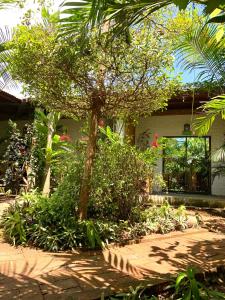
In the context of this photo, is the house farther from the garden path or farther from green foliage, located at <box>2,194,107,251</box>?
green foliage, located at <box>2,194,107,251</box>

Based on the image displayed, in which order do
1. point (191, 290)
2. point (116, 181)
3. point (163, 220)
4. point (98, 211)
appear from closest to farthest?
point (191, 290)
point (116, 181)
point (98, 211)
point (163, 220)

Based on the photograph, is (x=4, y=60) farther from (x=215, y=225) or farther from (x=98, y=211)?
(x=215, y=225)

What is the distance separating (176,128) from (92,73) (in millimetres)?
7450

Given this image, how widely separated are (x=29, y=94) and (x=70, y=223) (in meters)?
2.20

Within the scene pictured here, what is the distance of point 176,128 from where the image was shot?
11.8m

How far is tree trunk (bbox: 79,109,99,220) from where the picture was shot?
5180 millimetres

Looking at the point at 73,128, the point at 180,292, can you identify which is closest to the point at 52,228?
the point at 180,292

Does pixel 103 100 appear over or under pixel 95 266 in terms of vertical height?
over

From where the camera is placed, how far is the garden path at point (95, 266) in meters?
3.21

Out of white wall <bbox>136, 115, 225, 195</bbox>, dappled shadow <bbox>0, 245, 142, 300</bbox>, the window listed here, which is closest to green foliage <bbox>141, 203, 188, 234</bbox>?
dappled shadow <bbox>0, 245, 142, 300</bbox>

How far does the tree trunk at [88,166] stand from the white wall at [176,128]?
6775 mm

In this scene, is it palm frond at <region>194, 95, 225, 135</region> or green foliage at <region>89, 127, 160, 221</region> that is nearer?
palm frond at <region>194, 95, 225, 135</region>

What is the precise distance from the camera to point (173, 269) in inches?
155

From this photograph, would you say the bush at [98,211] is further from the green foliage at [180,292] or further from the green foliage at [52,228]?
the green foliage at [180,292]
